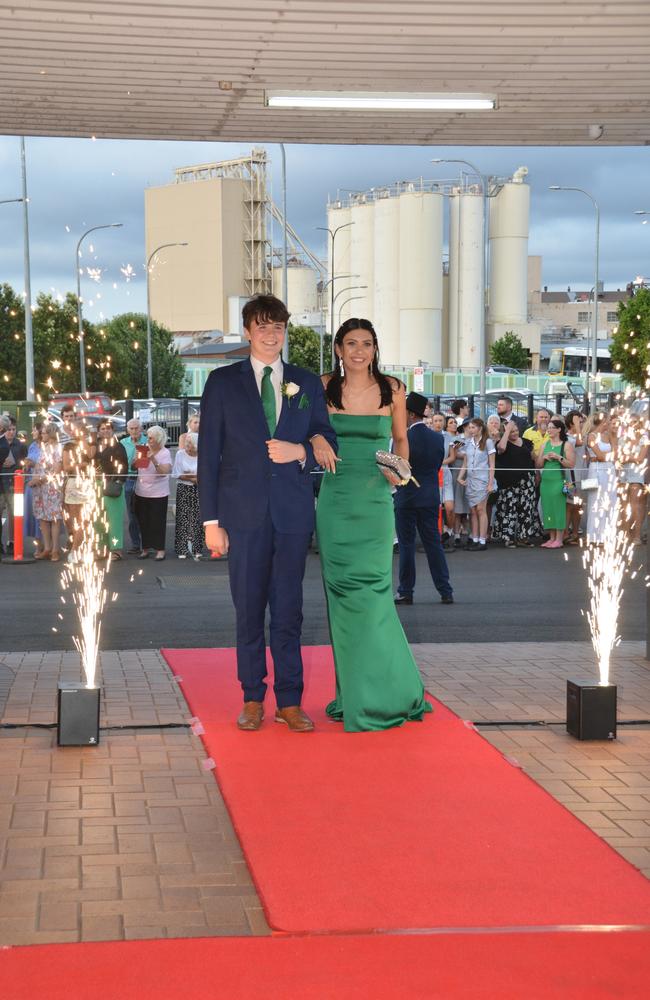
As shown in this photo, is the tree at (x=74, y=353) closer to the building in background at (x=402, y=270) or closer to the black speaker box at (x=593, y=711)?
the building in background at (x=402, y=270)

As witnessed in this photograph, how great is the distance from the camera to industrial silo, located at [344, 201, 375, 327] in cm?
9538

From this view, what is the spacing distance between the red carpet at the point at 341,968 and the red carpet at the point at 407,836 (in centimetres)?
14

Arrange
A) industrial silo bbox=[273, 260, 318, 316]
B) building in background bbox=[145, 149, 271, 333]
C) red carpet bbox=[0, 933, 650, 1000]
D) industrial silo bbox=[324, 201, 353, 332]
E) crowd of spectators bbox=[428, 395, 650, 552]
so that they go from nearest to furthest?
red carpet bbox=[0, 933, 650, 1000]
crowd of spectators bbox=[428, 395, 650, 552]
industrial silo bbox=[324, 201, 353, 332]
building in background bbox=[145, 149, 271, 333]
industrial silo bbox=[273, 260, 318, 316]

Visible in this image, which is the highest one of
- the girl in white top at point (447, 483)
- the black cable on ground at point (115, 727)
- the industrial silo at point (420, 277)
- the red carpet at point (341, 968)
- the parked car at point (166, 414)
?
the industrial silo at point (420, 277)

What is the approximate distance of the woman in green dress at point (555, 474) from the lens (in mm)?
16938

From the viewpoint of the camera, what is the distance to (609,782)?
5.80 meters

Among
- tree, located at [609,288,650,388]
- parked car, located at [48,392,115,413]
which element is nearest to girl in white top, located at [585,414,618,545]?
parked car, located at [48,392,115,413]

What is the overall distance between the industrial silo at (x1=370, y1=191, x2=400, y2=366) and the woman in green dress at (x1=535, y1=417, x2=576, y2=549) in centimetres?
7442

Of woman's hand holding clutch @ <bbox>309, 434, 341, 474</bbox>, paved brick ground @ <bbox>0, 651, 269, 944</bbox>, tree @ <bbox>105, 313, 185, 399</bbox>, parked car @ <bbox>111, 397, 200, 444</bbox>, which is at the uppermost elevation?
tree @ <bbox>105, 313, 185, 399</bbox>

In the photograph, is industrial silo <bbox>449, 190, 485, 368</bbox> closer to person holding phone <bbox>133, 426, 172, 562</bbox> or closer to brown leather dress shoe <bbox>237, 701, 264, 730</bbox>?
person holding phone <bbox>133, 426, 172, 562</bbox>

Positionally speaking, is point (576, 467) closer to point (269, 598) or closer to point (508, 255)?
point (269, 598)

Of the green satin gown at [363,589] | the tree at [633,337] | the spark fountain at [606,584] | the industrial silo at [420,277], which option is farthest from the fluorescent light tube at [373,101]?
the industrial silo at [420,277]

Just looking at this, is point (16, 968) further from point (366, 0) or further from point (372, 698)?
point (366, 0)

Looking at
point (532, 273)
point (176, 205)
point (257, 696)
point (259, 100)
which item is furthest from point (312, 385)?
point (532, 273)
